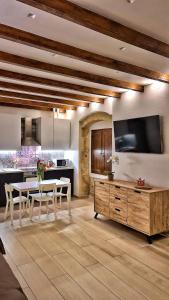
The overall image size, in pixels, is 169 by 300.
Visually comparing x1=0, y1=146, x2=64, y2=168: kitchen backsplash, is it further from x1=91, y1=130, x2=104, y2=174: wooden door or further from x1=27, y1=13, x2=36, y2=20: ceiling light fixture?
x1=27, y1=13, x2=36, y2=20: ceiling light fixture

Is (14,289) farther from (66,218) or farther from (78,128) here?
(78,128)

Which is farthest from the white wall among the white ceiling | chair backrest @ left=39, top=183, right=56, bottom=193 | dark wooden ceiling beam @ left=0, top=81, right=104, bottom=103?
chair backrest @ left=39, top=183, right=56, bottom=193

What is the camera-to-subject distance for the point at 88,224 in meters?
4.59

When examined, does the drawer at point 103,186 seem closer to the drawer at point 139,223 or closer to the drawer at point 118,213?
the drawer at point 118,213

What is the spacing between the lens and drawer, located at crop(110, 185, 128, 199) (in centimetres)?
418

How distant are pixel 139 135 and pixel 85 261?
2440 millimetres

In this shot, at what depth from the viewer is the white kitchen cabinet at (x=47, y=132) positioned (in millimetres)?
6547

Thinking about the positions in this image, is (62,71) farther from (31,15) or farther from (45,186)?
(45,186)

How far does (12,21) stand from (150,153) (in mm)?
3138

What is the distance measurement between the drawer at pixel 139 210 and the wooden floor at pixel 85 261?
42 centimetres

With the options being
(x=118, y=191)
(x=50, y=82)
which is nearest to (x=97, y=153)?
(x=118, y=191)

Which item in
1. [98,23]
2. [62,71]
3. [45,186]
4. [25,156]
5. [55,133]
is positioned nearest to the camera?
[98,23]

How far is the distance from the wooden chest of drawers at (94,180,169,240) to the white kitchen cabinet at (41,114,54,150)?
270 cm

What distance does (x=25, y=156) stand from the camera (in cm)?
670
